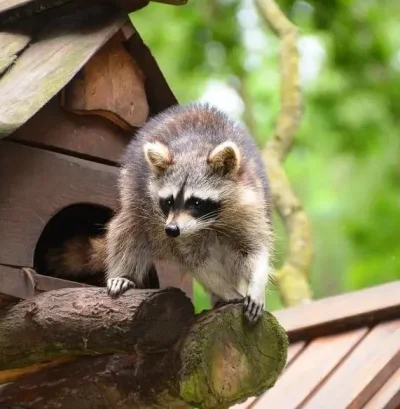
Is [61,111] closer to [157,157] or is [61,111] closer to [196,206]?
[157,157]

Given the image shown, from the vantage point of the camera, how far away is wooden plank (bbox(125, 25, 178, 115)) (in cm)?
344

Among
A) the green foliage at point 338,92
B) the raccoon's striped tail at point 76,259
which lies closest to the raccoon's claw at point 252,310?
the raccoon's striped tail at point 76,259

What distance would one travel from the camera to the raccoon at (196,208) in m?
2.88

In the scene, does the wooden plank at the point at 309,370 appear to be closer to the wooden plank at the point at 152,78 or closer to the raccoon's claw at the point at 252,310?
the raccoon's claw at the point at 252,310

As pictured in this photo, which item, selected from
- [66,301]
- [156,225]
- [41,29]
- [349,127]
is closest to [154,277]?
[156,225]

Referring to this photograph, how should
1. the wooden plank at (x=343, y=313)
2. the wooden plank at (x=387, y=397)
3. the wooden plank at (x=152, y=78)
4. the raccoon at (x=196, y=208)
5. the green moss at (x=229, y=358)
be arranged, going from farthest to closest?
1. the wooden plank at (x=343, y=313)
2. the wooden plank at (x=152, y=78)
3. the wooden plank at (x=387, y=397)
4. the raccoon at (x=196, y=208)
5. the green moss at (x=229, y=358)

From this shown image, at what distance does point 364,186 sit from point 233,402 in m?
3.77

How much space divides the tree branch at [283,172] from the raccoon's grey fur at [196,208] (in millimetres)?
1276

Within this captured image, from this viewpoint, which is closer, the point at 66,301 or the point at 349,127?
the point at 66,301

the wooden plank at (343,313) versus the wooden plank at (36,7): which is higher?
the wooden plank at (36,7)

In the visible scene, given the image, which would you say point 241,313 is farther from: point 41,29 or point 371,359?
point 41,29

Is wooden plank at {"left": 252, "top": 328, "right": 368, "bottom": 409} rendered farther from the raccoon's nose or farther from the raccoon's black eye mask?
the raccoon's nose

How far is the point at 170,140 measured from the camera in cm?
311

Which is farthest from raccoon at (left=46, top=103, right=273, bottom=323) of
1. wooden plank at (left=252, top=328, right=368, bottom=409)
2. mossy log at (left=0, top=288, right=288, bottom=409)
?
wooden plank at (left=252, top=328, right=368, bottom=409)
